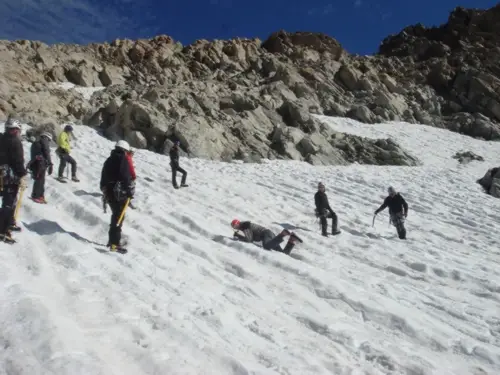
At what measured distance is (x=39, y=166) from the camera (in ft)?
30.5

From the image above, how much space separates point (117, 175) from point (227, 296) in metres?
2.91

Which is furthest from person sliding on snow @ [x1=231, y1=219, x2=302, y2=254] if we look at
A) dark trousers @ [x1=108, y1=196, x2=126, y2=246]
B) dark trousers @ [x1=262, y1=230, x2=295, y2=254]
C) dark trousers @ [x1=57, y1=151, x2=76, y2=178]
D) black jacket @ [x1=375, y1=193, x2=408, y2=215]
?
dark trousers @ [x1=57, y1=151, x2=76, y2=178]

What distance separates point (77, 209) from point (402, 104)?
157 ft

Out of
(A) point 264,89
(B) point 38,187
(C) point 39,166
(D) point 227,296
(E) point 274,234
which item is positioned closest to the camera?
(D) point 227,296

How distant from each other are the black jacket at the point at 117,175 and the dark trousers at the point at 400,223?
8.61m

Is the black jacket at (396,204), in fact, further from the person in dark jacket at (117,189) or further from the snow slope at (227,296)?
the person in dark jacket at (117,189)

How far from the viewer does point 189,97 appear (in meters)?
28.5

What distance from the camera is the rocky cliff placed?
996 inches

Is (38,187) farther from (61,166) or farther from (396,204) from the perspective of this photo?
(396,204)

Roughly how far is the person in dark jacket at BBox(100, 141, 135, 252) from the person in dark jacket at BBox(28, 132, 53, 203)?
2.94 metres

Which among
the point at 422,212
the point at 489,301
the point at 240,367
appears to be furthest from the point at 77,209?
the point at 422,212

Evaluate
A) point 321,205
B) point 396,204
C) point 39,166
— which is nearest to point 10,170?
point 39,166

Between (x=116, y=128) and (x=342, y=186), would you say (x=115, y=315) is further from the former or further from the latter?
(x=116, y=128)

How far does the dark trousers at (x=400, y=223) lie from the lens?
12227 millimetres
